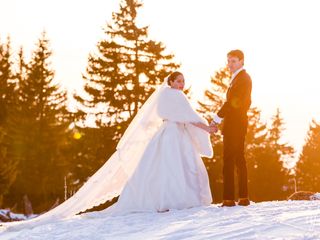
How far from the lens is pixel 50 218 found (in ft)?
28.9

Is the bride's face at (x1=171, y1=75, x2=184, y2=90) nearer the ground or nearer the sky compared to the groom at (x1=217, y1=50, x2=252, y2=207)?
nearer the sky

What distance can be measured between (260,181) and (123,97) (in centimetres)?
1117

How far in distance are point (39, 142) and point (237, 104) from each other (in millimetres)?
28572

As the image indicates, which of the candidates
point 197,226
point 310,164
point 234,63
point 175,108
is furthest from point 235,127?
point 310,164

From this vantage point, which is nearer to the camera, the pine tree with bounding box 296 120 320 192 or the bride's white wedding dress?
the bride's white wedding dress

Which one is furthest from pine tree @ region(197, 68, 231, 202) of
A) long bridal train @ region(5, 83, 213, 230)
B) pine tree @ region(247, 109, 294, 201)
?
long bridal train @ region(5, 83, 213, 230)

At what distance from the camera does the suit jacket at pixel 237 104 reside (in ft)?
25.7

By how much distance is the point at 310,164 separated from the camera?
1978 inches

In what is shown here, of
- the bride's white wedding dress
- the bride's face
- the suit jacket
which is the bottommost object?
the bride's white wedding dress

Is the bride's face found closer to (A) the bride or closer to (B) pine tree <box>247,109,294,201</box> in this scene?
(A) the bride

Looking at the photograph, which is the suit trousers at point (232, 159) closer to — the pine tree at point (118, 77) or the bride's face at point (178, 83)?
A: the bride's face at point (178, 83)

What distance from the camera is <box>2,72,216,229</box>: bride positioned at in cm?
846

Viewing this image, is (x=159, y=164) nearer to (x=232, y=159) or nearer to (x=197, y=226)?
(x=232, y=159)

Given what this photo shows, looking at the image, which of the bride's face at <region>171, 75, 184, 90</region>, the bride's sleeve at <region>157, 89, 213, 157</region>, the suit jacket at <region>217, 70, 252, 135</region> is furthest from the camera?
the bride's face at <region>171, 75, 184, 90</region>
